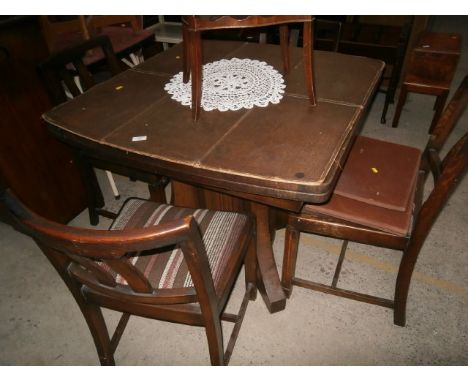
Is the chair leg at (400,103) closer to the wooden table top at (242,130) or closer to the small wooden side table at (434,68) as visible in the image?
the small wooden side table at (434,68)

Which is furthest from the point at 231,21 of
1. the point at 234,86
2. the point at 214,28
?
the point at 234,86

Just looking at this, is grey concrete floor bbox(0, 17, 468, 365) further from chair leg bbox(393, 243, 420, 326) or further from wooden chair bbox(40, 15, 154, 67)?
wooden chair bbox(40, 15, 154, 67)

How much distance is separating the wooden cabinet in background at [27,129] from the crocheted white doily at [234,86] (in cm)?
72

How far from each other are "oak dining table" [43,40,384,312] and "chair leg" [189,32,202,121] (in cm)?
5

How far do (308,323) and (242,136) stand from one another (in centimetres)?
93

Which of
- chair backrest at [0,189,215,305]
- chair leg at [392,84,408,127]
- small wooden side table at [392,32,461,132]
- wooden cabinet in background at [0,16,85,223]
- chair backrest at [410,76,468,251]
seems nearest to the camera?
chair backrest at [0,189,215,305]

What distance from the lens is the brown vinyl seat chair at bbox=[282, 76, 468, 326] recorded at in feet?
3.80

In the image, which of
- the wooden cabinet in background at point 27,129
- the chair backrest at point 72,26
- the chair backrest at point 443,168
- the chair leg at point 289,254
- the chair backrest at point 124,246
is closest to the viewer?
the chair backrest at point 124,246

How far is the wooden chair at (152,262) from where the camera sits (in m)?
0.67

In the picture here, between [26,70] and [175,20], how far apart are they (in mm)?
2594

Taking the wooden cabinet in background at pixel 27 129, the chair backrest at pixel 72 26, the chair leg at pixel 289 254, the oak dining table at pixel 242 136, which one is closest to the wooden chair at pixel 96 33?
the chair backrest at pixel 72 26

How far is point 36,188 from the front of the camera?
176 cm

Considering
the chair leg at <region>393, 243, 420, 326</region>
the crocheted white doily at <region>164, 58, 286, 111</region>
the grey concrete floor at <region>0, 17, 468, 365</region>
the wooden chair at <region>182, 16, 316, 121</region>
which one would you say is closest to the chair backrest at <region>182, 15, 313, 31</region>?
the wooden chair at <region>182, 16, 316, 121</region>
